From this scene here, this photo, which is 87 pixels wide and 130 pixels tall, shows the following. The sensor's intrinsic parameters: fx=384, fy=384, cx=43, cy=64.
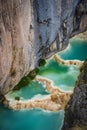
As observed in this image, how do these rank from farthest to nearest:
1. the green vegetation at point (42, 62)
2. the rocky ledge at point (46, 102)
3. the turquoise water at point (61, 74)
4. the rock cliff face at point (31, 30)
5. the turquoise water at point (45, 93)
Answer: the green vegetation at point (42, 62)
the turquoise water at point (61, 74)
the rocky ledge at point (46, 102)
the turquoise water at point (45, 93)
the rock cliff face at point (31, 30)

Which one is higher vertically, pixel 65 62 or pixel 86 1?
pixel 86 1

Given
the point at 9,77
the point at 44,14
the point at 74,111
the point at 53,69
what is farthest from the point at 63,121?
the point at 44,14

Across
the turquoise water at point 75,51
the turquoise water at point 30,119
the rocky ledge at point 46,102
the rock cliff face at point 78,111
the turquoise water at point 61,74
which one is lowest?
the turquoise water at point 30,119

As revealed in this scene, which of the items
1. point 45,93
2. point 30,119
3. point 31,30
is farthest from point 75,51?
point 30,119

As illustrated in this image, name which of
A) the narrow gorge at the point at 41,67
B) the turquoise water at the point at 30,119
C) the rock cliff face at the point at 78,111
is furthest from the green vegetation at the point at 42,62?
the rock cliff face at the point at 78,111

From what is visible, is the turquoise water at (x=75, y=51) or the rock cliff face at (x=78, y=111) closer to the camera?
the rock cliff face at (x=78, y=111)

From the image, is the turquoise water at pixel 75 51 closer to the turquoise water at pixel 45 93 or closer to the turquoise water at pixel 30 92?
the turquoise water at pixel 45 93

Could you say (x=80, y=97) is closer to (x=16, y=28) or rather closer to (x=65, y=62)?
(x=16, y=28)
